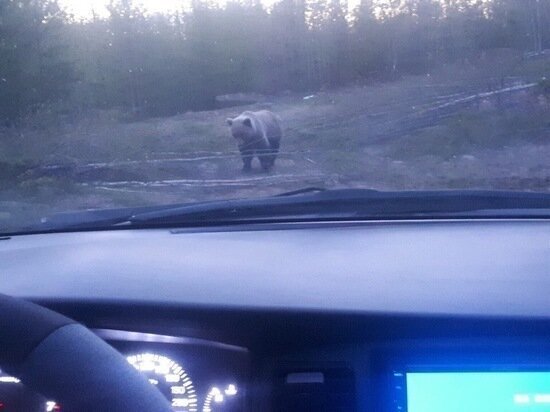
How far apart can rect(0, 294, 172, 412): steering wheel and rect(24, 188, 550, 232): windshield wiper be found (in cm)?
216

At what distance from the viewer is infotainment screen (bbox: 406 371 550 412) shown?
262cm

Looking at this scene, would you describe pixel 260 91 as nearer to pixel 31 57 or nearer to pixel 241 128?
pixel 241 128

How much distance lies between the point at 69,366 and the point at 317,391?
1.11 m

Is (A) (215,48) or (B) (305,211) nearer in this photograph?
(B) (305,211)

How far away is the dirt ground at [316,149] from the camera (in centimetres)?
501

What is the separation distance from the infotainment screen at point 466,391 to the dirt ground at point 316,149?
6.82 feet

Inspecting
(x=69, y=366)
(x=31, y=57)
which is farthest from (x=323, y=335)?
(x=31, y=57)

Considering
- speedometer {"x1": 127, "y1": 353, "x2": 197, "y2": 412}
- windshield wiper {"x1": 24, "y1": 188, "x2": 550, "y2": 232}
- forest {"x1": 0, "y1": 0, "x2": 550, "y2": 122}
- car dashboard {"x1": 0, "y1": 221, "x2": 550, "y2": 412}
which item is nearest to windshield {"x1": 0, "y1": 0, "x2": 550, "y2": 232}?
forest {"x1": 0, "y1": 0, "x2": 550, "y2": 122}

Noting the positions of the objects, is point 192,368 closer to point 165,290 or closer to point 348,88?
point 165,290

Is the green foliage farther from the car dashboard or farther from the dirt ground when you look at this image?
the car dashboard

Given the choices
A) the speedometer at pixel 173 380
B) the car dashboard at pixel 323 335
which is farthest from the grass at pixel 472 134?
the speedometer at pixel 173 380

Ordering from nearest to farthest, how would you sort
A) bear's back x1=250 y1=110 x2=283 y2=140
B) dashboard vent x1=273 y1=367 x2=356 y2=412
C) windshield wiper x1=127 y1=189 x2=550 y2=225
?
dashboard vent x1=273 y1=367 x2=356 y2=412 → windshield wiper x1=127 y1=189 x2=550 y2=225 → bear's back x1=250 y1=110 x2=283 y2=140

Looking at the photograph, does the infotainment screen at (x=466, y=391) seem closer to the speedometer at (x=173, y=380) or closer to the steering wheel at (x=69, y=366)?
the speedometer at (x=173, y=380)

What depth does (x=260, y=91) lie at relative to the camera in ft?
19.5
